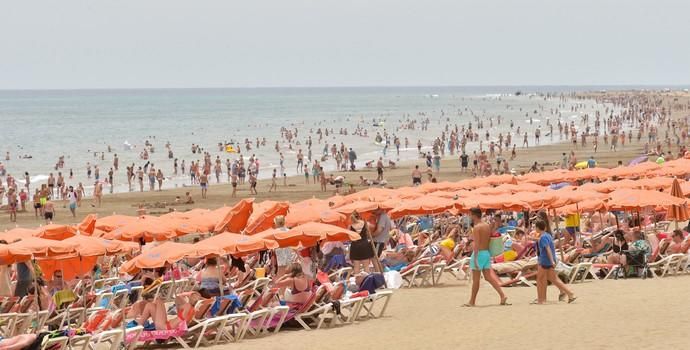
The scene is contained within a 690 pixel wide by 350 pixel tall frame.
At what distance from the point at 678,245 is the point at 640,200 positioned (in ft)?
3.06

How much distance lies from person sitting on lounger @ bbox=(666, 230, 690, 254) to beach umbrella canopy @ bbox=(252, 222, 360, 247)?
18.0 feet

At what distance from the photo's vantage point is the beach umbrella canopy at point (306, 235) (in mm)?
13141

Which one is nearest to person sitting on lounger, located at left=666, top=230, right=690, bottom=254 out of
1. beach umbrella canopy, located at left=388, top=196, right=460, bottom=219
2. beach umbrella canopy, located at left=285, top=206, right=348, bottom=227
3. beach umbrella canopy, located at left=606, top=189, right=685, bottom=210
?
beach umbrella canopy, located at left=606, top=189, right=685, bottom=210

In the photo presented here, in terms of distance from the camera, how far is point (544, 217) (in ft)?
41.5

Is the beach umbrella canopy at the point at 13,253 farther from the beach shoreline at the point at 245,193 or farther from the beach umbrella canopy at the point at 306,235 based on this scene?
the beach shoreline at the point at 245,193

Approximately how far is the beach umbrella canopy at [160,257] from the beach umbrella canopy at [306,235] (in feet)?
4.79

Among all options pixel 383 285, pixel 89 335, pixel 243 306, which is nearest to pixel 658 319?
pixel 383 285

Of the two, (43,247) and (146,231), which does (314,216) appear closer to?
(146,231)

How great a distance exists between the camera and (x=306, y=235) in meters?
13.1

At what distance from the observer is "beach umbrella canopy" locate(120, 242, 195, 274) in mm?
11594

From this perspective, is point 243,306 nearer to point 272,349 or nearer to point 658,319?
point 272,349

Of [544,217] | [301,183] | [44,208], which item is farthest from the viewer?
[301,183]

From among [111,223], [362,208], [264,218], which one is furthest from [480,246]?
[111,223]

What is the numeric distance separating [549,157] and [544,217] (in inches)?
1509
